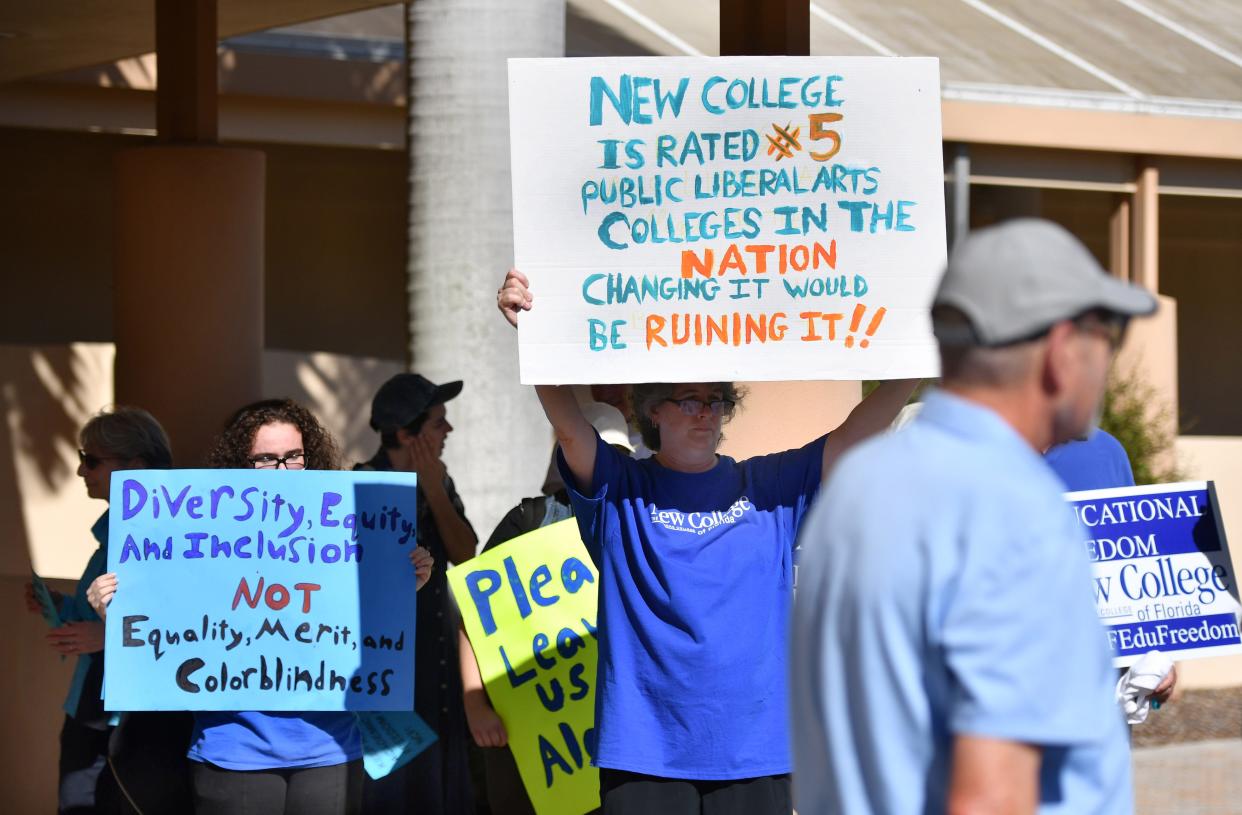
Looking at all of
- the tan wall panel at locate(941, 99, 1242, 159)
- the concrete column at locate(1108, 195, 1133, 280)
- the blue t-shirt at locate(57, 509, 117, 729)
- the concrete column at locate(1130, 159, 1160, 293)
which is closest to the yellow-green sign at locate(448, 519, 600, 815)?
the blue t-shirt at locate(57, 509, 117, 729)

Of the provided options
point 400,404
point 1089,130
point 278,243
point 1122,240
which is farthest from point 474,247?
point 278,243

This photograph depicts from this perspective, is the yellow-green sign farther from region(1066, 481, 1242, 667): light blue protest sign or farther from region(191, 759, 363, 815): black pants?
region(1066, 481, 1242, 667): light blue protest sign

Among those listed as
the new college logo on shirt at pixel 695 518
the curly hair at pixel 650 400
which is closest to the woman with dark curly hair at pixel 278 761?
the curly hair at pixel 650 400

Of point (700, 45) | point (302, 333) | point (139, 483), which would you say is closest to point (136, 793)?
point (139, 483)

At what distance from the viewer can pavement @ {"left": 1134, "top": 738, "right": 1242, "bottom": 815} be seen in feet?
26.6

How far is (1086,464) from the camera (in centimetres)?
485

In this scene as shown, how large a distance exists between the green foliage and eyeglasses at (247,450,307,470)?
843cm

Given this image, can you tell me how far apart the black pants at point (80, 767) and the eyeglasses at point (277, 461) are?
114 cm

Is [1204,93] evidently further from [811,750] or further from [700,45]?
[811,750]

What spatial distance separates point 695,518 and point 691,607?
209mm

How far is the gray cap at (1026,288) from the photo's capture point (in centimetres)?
215

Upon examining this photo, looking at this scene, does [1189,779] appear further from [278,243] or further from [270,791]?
[278,243]

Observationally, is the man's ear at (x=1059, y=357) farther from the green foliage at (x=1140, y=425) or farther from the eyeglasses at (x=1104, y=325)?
the green foliage at (x=1140, y=425)

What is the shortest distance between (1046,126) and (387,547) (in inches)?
419
